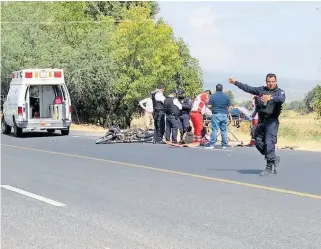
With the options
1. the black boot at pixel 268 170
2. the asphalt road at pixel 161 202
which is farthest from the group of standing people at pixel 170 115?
the black boot at pixel 268 170

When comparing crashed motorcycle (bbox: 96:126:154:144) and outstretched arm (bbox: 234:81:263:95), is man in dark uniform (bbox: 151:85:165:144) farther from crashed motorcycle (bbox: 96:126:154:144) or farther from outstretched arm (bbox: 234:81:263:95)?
outstretched arm (bbox: 234:81:263:95)

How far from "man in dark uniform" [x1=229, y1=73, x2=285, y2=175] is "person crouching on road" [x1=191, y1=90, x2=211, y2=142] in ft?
26.7

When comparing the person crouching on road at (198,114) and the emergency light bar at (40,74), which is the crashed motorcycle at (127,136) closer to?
the person crouching on road at (198,114)

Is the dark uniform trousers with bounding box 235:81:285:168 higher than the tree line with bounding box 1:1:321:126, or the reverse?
the tree line with bounding box 1:1:321:126

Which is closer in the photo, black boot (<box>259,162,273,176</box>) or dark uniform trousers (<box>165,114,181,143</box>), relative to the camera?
black boot (<box>259,162,273,176</box>)

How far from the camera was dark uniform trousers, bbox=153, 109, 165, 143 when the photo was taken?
2047 cm

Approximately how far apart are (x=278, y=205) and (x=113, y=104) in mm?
37349

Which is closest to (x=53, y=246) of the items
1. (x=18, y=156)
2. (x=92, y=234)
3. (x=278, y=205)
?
(x=92, y=234)

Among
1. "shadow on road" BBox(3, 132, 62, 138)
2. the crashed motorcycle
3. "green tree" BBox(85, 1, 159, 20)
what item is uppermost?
"green tree" BBox(85, 1, 159, 20)

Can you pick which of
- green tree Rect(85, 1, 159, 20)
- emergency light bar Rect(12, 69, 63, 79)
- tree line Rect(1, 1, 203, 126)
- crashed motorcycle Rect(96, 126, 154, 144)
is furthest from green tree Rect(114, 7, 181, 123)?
crashed motorcycle Rect(96, 126, 154, 144)

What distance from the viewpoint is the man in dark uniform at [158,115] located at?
2047 centimetres

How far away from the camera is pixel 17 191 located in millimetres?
10406

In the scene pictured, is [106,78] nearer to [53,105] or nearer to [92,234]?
[53,105]

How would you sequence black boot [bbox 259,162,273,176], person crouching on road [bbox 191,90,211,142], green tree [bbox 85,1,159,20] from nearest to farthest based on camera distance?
black boot [bbox 259,162,273,176], person crouching on road [bbox 191,90,211,142], green tree [bbox 85,1,159,20]
